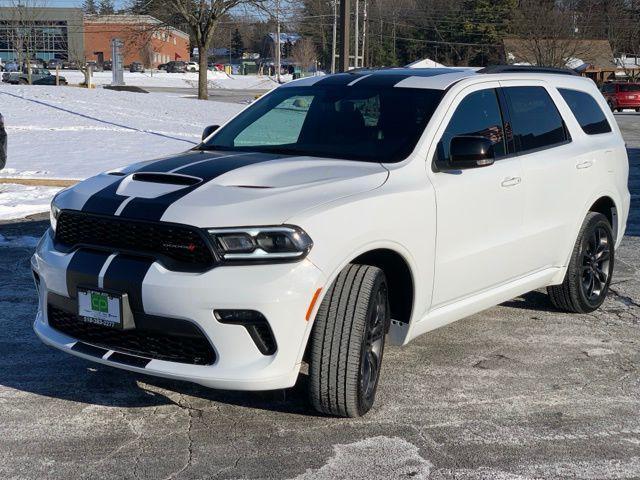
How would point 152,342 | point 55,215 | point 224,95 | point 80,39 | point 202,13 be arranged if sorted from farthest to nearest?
1. point 80,39
2. point 224,95
3. point 202,13
4. point 55,215
5. point 152,342

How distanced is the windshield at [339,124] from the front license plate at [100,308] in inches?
65.0

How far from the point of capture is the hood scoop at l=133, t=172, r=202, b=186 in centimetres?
447

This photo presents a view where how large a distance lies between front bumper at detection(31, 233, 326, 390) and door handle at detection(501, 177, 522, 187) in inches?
71.9

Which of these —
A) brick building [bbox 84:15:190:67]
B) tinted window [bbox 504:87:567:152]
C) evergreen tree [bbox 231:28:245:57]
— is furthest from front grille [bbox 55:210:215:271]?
evergreen tree [bbox 231:28:245:57]

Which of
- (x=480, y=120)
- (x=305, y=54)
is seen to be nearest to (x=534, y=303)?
(x=480, y=120)

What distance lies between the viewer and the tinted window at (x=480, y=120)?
Result: 5.34m

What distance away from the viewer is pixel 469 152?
16.3 feet

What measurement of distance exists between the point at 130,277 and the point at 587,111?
412 cm

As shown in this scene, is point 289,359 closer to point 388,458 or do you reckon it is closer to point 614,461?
point 388,458

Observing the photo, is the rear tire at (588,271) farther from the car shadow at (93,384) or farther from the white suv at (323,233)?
the car shadow at (93,384)

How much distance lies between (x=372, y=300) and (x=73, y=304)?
1.47 metres

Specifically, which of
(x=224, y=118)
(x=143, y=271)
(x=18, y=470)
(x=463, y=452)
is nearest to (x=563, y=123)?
(x=463, y=452)

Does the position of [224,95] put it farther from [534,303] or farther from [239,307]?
[239,307]

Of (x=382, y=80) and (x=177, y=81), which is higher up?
(x=382, y=80)
